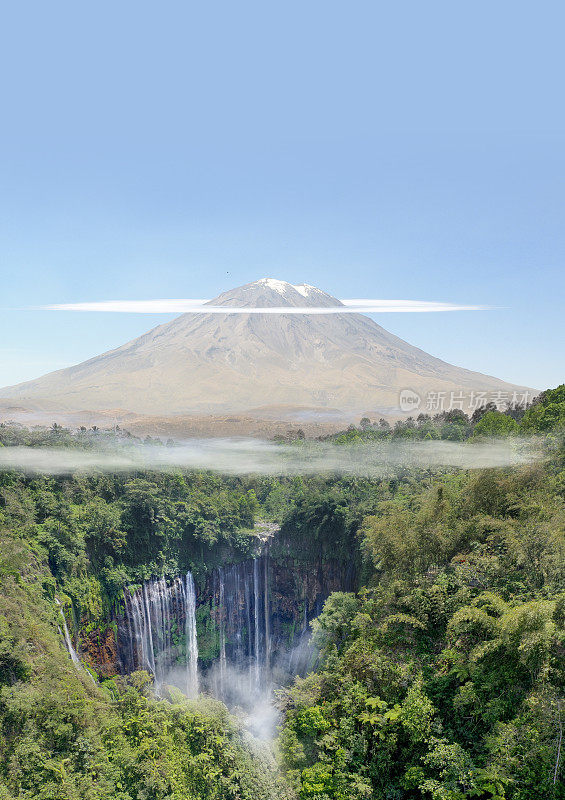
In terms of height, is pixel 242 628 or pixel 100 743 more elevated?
pixel 100 743

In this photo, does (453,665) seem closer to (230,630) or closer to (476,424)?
(230,630)

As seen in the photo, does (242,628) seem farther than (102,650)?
Yes

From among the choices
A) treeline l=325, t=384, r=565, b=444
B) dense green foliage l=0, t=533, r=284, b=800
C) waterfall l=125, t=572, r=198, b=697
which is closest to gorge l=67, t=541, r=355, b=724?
waterfall l=125, t=572, r=198, b=697

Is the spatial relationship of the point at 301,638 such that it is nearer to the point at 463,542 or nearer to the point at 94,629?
the point at 94,629

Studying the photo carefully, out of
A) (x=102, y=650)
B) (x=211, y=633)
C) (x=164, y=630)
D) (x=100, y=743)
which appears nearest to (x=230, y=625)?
(x=211, y=633)

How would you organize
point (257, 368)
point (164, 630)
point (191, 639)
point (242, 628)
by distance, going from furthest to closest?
point (257, 368) → point (242, 628) → point (191, 639) → point (164, 630)

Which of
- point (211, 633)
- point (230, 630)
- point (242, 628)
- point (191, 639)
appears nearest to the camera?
point (191, 639)

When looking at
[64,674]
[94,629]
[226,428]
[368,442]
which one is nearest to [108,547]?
[94,629]

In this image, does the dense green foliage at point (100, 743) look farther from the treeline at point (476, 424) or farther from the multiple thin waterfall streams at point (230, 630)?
the treeline at point (476, 424)
